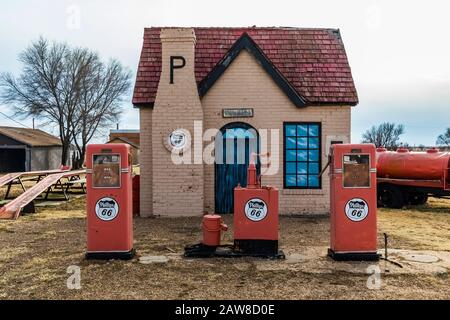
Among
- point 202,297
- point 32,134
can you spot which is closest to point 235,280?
point 202,297

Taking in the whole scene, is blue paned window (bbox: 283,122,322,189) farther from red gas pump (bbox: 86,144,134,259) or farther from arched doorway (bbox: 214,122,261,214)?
red gas pump (bbox: 86,144,134,259)

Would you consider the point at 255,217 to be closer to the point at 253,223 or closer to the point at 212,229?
the point at 253,223

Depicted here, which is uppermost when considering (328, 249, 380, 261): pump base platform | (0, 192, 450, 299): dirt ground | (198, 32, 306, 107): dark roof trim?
(198, 32, 306, 107): dark roof trim

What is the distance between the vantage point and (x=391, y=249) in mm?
8703

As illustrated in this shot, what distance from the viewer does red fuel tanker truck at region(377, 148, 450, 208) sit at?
49.4ft

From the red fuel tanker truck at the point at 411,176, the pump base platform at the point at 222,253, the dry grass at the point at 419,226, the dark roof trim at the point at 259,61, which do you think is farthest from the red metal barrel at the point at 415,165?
the pump base platform at the point at 222,253

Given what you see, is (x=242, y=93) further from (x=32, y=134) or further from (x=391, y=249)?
(x=32, y=134)

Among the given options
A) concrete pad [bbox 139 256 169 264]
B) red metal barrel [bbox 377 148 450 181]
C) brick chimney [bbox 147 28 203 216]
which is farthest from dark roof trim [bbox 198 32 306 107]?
concrete pad [bbox 139 256 169 264]

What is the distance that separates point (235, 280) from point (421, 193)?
12.0 m

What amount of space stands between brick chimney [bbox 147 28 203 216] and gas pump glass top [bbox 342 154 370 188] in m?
5.72

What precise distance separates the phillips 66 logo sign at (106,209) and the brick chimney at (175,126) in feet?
16.4

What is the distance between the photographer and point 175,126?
12.8 meters

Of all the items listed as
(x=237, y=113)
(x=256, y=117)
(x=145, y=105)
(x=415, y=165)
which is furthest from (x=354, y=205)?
(x=415, y=165)

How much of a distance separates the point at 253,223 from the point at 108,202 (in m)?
2.38
